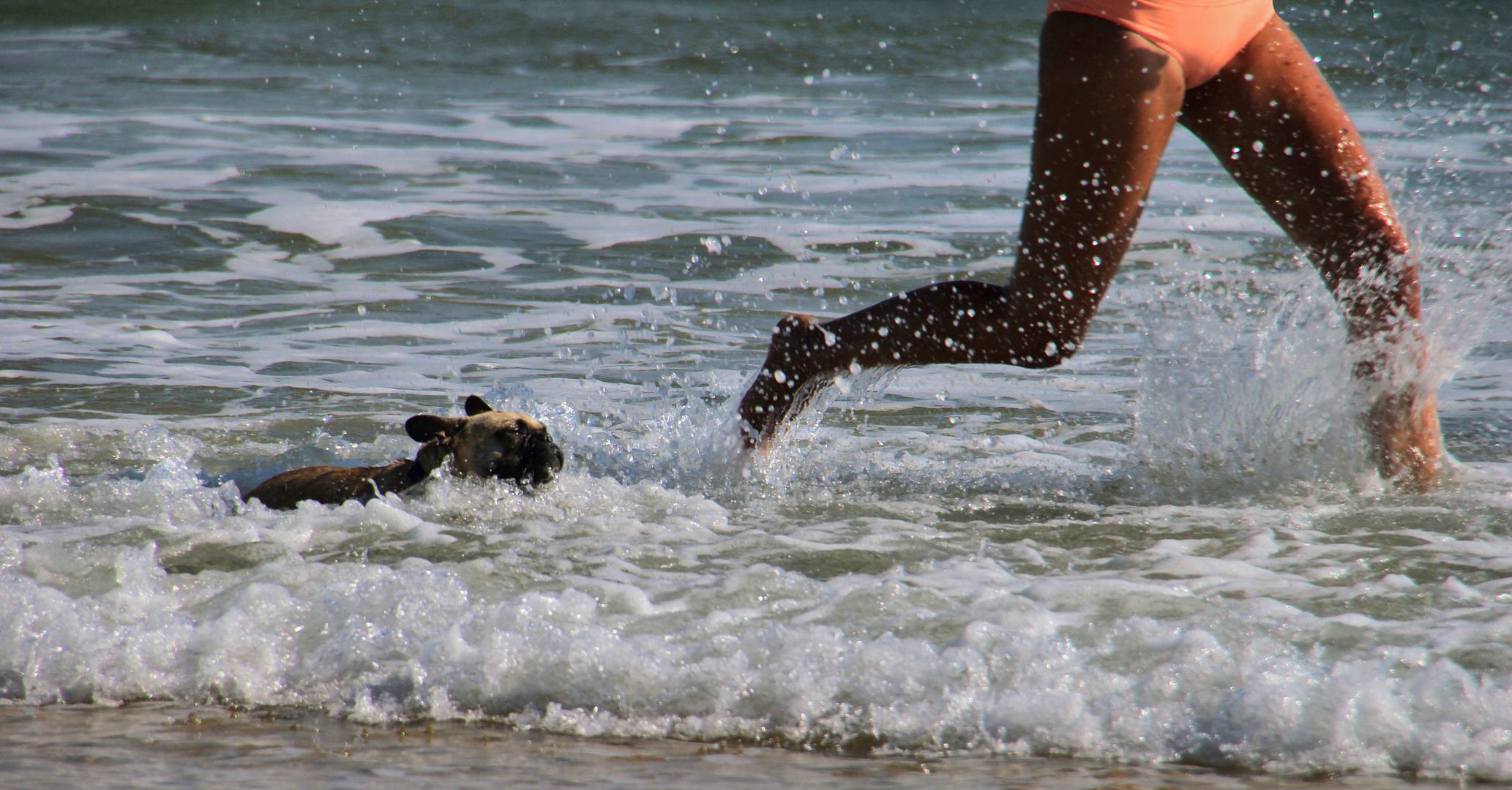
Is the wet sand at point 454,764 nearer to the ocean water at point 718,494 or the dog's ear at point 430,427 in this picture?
the ocean water at point 718,494

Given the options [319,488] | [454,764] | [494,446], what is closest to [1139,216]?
[494,446]

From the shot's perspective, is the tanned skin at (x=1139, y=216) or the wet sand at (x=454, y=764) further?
the tanned skin at (x=1139, y=216)

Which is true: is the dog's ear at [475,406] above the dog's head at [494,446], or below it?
above

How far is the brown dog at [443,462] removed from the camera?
435cm

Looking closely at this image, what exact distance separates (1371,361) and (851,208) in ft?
22.6

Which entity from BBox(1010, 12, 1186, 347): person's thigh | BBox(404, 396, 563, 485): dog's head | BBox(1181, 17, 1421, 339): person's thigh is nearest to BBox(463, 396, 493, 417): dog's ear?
BBox(404, 396, 563, 485): dog's head

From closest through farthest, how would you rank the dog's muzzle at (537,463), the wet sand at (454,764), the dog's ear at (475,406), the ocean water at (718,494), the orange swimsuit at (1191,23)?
the wet sand at (454,764) → the ocean water at (718,494) → the orange swimsuit at (1191,23) → the dog's muzzle at (537,463) → the dog's ear at (475,406)

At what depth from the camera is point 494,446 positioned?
4508 mm

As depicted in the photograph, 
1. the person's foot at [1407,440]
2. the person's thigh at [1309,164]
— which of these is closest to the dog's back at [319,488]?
the person's thigh at [1309,164]

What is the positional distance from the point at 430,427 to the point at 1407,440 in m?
3.06

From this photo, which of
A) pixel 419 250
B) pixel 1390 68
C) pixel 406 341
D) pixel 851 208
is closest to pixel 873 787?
pixel 406 341

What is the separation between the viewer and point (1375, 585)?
3389 mm

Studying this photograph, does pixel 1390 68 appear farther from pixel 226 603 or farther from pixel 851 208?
pixel 226 603

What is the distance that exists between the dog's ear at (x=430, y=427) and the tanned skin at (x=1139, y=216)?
1.13 m
